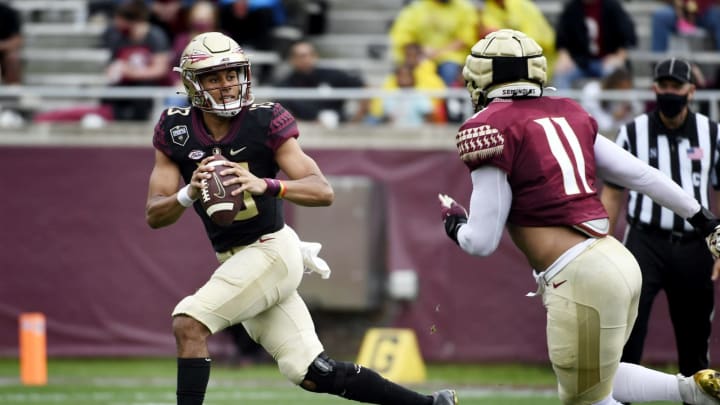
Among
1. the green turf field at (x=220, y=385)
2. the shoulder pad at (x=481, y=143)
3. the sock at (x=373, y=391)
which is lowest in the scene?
the green turf field at (x=220, y=385)

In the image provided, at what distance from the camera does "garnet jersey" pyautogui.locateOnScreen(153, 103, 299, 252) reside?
573 centimetres

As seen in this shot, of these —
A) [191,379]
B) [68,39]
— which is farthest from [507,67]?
[68,39]

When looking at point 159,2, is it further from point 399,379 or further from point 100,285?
point 399,379

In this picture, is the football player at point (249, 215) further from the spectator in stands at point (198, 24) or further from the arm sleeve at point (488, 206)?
the spectator in stands at point (198, 24)

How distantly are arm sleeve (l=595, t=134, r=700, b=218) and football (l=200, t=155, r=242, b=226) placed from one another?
148 centimetres

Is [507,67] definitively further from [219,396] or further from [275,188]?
[219,396]

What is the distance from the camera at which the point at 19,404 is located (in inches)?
315

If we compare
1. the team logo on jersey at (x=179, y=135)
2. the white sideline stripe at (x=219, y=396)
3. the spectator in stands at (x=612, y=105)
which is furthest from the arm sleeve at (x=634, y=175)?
the spectator in stands at (x=612, y=105)

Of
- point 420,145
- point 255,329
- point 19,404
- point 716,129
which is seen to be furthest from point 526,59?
point 420,145

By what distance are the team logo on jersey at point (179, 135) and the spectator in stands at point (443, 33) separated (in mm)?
5724

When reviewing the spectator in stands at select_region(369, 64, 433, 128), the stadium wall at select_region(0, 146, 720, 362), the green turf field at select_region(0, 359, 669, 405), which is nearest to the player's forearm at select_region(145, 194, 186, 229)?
the green turf field at select_region(0, 359, 669, 405)

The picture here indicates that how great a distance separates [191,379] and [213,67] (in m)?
1.37

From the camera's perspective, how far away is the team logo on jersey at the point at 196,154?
5.73 meters

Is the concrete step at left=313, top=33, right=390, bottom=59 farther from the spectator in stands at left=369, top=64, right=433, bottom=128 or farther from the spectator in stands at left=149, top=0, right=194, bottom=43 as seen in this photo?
the spectator in stands at left=369, top=64, right=433, bottom=128
